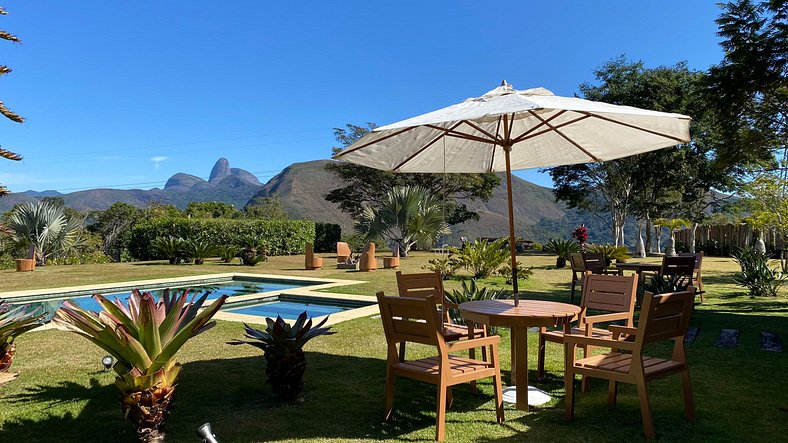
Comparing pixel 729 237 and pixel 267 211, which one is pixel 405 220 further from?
pixel 267 211

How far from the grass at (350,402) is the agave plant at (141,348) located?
0.31 meters

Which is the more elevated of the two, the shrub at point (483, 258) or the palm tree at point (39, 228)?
the palm tree at point (39, 228)

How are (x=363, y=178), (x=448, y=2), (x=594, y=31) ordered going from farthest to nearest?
(x=363, y=178), (x=594, y=31), (x=448, y=2)

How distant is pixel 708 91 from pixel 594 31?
1758 cm

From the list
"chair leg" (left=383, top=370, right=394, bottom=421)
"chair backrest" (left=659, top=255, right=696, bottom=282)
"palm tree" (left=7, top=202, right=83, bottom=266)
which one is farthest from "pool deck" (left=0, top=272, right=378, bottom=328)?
"palm tree" (left=7, top=202, right=83, bottom=266)

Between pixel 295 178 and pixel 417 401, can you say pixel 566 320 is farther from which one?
pixel 295 178

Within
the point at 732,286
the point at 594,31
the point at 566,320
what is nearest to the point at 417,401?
the point at 566,320

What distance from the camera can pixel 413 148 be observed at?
5.38 metres

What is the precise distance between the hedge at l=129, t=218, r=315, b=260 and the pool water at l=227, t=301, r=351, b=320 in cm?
1449

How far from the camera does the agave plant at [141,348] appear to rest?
3.04 m

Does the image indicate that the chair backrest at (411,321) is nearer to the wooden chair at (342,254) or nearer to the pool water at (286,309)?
the pool water at (286,309)

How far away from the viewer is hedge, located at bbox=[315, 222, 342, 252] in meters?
29.7

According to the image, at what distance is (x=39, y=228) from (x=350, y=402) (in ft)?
62.5

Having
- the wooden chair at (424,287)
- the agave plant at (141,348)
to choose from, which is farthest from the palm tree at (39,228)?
the agave plant at (141,348)
